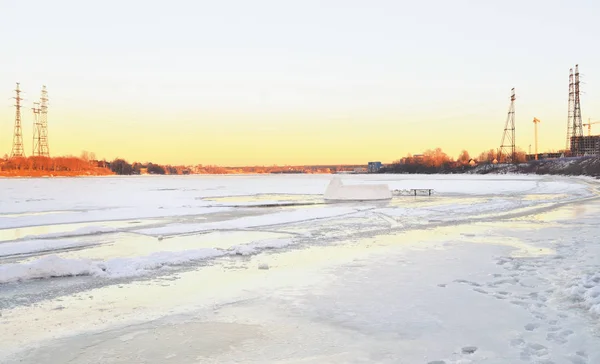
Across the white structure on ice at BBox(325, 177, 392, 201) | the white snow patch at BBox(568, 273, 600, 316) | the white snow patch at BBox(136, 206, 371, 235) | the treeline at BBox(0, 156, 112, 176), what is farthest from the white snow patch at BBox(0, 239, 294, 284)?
the treeline at BBox(0, 156, 112, 176)

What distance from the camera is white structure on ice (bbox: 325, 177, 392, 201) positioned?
27984 mm

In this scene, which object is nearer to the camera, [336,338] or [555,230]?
[336,338]

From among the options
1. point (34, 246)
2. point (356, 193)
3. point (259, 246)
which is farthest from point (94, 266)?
point (356, 193)

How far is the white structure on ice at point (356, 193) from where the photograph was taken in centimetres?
2798

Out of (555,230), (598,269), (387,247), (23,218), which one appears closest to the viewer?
(598,269)

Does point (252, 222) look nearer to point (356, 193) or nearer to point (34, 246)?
point (34, 246)

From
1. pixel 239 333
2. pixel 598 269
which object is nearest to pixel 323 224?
pixel 598 269

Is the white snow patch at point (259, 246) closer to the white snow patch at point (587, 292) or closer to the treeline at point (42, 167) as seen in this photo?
the white snow patch at point (587, 292)

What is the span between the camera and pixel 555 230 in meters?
13.2

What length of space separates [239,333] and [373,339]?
1.43 meters

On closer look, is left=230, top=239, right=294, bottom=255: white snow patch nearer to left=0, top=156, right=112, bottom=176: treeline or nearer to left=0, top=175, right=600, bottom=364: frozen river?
left=0, top=175, right=600, bottom=364: frozen river

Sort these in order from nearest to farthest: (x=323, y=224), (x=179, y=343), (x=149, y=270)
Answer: (x=179, y=343), (x=149, y=270), (x=323, y=224)

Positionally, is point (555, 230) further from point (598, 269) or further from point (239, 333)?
point (239, 333)

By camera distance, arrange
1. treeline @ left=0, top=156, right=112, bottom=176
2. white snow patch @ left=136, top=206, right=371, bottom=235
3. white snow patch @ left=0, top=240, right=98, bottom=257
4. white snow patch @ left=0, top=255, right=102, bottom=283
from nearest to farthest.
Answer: white snow patch @ left=0, top=255, right=102, bottom=283 → white snow patch @ left=0, top=240, right=98, bottom=257 → white snow patch @ left=136, top=206, right=371, bottom=235 → treeline @ left=0, top=156, right=112, bottom=176
